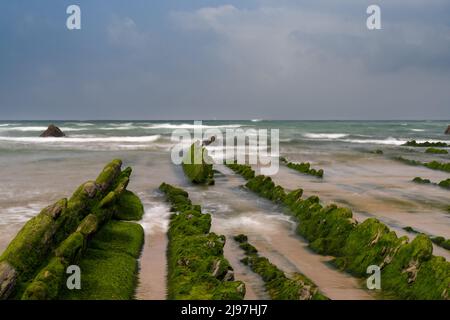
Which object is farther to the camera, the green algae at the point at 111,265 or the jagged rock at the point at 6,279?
the green algae at the point at 111,265

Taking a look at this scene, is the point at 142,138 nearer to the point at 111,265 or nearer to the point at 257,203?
the point at 257,203

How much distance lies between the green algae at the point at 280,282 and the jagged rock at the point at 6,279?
16.4ft

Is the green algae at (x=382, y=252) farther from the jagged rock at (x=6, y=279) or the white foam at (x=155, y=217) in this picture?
the jagged rock at (x=6, y=279)

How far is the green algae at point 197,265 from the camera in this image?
8.28 metres

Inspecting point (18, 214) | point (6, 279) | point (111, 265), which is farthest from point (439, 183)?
point (6, 279)

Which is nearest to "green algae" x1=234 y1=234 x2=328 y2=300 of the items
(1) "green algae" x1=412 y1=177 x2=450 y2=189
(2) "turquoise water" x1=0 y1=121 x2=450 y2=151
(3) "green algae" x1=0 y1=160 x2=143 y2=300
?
(3) "green algae" x1=0 y1=160 x2=143 y2=300

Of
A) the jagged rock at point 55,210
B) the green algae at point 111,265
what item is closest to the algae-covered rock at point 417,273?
the green algae at point 111,265

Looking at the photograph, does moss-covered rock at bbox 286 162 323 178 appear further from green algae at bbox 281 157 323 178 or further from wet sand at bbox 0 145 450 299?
→ wet sand at bbox 0 145 450 299

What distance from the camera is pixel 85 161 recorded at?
37000mm

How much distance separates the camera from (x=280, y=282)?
9.38 meters

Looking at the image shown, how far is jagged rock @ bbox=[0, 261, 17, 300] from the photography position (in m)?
7.69

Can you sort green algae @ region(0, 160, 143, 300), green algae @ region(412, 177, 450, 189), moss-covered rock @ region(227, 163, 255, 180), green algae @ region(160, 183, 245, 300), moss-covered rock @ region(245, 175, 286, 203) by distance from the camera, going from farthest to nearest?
moss-covered rock @ region(227, 163, 255, 180), green algae @ region(412, 177, 450, 189), moss-covered rock @ region(245, 175, 286, 203), green algae @ region(160, 183, 245, 300), green algae @ region(0, 160, 143, 300)

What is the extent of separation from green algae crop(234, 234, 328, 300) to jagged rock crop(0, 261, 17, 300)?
499 cm
